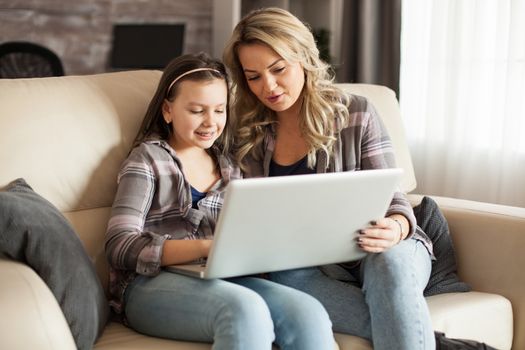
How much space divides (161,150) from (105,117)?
0.20 metres

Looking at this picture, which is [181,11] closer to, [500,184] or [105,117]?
[500,184]

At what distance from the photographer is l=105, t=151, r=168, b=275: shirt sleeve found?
5.96 ft

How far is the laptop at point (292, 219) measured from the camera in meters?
1.59

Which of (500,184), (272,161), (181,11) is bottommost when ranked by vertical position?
(500,184)

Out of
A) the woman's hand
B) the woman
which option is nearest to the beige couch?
the woman

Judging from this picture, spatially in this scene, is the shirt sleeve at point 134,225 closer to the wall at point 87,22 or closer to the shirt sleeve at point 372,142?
the shirt sleeve at point 372,142

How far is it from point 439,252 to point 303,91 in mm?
547

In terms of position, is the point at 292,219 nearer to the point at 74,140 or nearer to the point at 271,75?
the point at 271,75

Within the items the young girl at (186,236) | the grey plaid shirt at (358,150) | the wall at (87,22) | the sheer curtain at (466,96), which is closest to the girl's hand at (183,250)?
the young girl at (186,236)

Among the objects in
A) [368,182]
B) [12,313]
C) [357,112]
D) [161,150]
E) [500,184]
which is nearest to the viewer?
[12,313]

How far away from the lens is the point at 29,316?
147cm

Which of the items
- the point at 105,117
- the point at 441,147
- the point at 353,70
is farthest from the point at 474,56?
the point at 105,117

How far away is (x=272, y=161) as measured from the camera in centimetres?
217

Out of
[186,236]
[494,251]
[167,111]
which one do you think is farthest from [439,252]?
[167,111]
